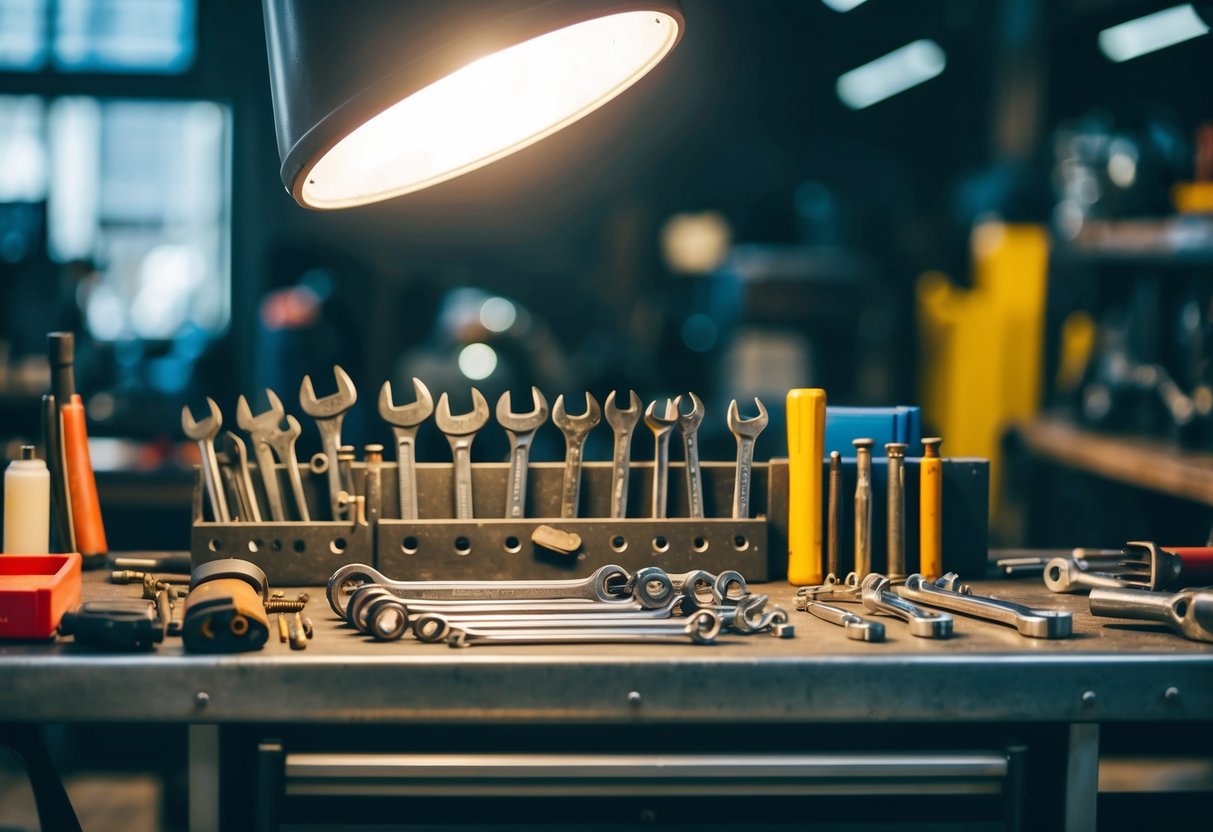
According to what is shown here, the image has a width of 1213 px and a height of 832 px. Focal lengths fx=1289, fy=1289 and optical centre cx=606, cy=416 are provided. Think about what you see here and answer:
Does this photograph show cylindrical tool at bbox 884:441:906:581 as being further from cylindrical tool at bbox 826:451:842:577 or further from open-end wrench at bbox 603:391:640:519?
open-end wrench at bbox 603:391:640:519

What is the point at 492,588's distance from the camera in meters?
1.45

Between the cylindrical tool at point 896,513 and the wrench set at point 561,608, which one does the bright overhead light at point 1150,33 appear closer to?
the cylindrical tool at point 896,513

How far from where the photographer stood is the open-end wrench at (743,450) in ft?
5.24

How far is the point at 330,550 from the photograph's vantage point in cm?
156

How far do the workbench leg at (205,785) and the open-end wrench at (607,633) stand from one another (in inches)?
9.9

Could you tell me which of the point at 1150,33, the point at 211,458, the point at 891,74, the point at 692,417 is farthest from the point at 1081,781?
the point at 891,74

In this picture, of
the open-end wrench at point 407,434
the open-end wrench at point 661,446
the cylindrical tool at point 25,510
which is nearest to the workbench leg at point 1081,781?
the open-end wrench at point 661,446

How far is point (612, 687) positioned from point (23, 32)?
17.2 feet

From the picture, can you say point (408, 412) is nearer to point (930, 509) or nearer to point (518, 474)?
point (518, 474)

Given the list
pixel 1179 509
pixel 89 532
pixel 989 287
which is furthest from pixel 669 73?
pixel 89 532

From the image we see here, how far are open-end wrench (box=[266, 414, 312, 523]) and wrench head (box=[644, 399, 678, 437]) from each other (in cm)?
44

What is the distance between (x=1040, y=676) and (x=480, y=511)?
0.70 m

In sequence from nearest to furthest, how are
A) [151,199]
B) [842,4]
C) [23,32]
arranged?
[23,32], [151,199], [842,4]

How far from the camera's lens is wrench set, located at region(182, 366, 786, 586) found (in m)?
1.54
